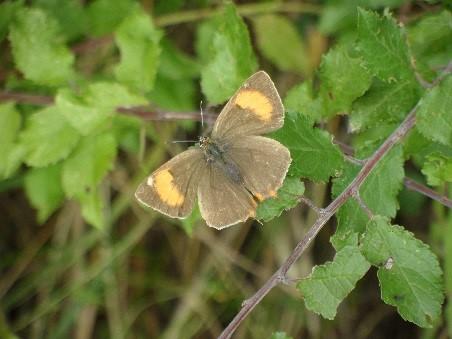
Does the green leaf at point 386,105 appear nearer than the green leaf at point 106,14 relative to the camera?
Yes

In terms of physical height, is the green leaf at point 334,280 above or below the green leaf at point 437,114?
below

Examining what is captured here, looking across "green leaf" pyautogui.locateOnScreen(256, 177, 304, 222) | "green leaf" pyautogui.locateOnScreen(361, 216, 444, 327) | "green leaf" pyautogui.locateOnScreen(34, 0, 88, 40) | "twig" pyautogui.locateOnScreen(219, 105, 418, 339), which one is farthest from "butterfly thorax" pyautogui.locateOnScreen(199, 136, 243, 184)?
"green leaf" pyautogui.locateOnScreen(34, 0, 88, 40)

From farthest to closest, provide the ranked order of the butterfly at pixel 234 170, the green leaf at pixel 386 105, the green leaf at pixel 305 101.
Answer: the green leaf at pixel 305 101 < the green leaf at pixel 386 105 < the butterfly at pixel 234 170

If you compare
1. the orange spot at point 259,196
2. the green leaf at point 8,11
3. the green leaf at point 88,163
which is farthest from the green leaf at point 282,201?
the green leaf at point 8,11

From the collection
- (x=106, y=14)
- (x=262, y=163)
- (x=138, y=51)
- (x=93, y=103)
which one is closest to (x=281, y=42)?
(x=106, y=14)

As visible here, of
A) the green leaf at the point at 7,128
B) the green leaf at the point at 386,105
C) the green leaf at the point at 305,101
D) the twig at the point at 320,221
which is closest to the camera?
the twig at the point at 320,221

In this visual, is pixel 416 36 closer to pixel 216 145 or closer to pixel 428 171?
pixel 428 171

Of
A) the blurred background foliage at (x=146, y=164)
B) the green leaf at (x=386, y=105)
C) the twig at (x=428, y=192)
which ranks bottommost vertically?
the blurred background foliage at (x=146, y=164)

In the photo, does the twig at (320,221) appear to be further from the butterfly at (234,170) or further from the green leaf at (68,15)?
the green leaf at (68,15)
